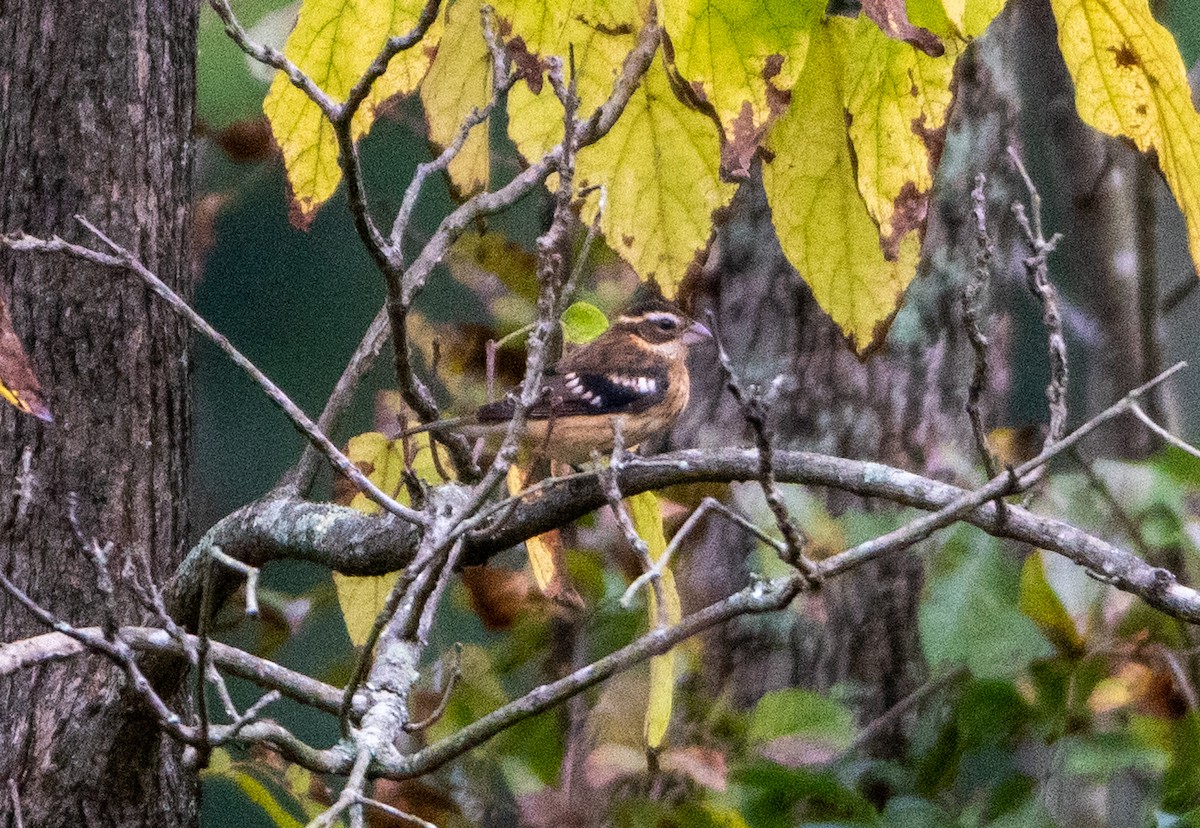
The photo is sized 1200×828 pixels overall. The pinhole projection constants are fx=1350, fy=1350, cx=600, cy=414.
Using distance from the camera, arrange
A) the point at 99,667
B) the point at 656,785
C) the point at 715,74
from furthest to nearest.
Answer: the point at 656,785, the point at 99,667, the point at 715,74

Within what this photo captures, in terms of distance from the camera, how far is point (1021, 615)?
237 centimetres

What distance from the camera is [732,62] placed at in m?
0.95

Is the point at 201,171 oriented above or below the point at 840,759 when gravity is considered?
above

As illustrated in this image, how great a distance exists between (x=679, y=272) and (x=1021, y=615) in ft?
4.77

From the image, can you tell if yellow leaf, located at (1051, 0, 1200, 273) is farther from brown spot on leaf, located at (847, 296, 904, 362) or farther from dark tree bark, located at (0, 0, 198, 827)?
dark tree bark, located at (0, 0, 198, 827)

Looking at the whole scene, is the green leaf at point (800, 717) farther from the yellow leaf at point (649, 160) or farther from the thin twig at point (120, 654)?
the yellow leaf at point (649, 160)

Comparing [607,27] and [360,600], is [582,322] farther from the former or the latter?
[607,27]

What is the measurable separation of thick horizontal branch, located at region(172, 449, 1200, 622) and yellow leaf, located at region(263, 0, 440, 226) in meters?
0.46

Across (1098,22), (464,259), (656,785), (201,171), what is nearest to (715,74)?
(1098,22)

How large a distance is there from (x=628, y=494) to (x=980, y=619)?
88cm

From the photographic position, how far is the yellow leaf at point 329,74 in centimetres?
109

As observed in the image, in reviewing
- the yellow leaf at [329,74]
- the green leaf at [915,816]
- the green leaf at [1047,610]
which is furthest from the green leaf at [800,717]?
the yellow leaf at [329,74]

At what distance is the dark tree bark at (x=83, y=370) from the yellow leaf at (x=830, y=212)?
1262mm

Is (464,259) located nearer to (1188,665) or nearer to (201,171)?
(201,171)
